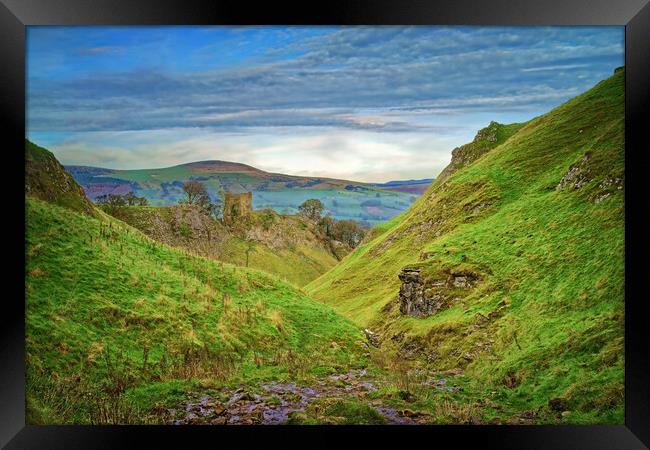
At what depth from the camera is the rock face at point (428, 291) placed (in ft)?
28.9

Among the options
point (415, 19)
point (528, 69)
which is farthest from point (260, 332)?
point (528, 69)

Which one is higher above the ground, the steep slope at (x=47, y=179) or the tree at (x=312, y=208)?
the steep slope at (x=47, y=179)

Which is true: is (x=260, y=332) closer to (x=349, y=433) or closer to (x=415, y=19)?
(x=349, y=433)

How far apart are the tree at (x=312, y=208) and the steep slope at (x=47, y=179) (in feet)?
13.3

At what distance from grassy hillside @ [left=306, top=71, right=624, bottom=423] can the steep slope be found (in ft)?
18.2

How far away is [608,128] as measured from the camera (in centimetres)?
827

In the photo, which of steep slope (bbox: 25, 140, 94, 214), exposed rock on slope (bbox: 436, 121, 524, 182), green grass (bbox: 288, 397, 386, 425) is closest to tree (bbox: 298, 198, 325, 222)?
exposed rock on slope (bbox: 436, 121, 524, 182)

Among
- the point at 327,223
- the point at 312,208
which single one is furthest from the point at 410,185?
the point at 327,223

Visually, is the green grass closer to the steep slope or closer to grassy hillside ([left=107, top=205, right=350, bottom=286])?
grassy hillside ([left=107, top=205, right=350, bottom=286])

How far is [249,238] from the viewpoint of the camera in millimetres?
10086

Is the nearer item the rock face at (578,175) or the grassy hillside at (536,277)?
the grassy hillside at (536,277)

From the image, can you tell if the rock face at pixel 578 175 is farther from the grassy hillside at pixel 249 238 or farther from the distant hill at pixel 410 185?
the grassy hillside at pixel 249 238

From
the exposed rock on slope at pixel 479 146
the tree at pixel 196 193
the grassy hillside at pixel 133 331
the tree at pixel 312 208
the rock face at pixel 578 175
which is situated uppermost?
the exposed rock on slope at pixel 479 146

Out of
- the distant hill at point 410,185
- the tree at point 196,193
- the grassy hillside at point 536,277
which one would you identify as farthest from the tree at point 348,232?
the tree at point 196,193
